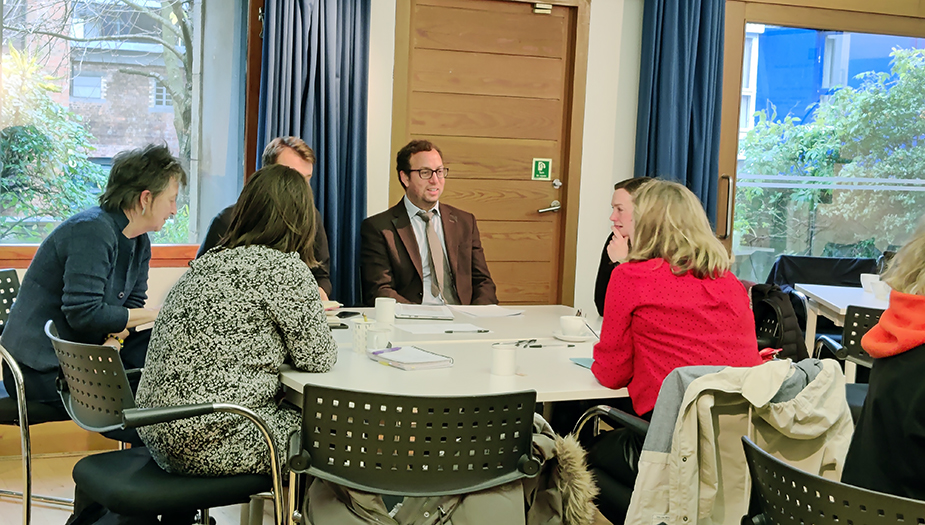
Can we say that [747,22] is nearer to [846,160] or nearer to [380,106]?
[846,160]

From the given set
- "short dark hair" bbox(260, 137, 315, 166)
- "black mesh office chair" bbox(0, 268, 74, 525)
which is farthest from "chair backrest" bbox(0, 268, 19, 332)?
"short dark hair" bbox(260, 137, 315, 166)

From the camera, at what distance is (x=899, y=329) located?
1.53 m

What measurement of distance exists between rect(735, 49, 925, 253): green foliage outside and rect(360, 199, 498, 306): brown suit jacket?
216cm

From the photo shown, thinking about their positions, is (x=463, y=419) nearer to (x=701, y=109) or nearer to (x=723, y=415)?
(x=723, y=415)

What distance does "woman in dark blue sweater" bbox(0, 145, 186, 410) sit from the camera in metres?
2.61

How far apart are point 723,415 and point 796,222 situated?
389 cm

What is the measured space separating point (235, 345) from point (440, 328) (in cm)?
97

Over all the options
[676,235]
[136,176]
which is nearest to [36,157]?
[136,176]

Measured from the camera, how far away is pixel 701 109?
16.0 ft

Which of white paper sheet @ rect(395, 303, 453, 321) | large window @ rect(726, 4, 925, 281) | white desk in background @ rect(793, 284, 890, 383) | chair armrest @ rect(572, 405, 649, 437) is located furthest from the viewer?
large window @ rect(726, 4, 925, 281)

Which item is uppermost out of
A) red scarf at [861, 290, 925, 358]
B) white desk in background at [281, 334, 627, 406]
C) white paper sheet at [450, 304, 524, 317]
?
red scarf at [861, 290, 925, 358]

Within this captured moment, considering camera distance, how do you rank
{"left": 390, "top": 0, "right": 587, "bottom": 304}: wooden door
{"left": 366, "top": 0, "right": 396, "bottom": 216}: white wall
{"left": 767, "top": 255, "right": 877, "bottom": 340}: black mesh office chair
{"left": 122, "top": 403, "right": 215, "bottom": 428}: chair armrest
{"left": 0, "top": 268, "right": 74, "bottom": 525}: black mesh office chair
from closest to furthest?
{"left": 122, "top": 403, "right": 215, "bottom": 428}: chair armrest
{"left": 0, "top": 268, "right": 74, "bottom": 525}: black mesh office chair
{"left": 366, "top": 0, "right": 396, "bottom": 216}: white wall
{"left": 390, "top": 0, "right": 587, "bottom": 304}: wooden door
{"left": 767, "top": 255, "right": 877, "bottom": 340}: black mesh office chair

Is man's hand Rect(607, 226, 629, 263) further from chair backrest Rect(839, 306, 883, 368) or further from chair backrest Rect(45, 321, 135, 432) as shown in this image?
chair backrest Rect(45, 321, 135, 432)

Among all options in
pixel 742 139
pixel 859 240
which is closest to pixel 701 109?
pixel 742 139
